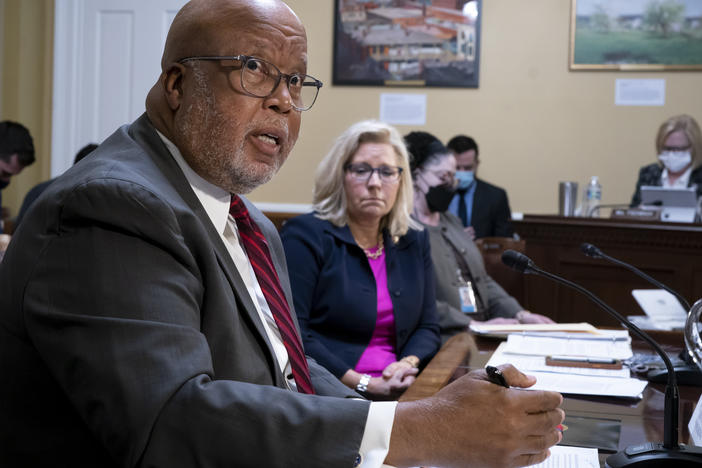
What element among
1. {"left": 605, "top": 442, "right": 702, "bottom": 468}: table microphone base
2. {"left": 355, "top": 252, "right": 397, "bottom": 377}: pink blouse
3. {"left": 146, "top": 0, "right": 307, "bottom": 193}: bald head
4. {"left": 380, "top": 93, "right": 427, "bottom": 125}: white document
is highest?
{"left": 380, "top": 93, "right": 427, "bottom": 125}: white document

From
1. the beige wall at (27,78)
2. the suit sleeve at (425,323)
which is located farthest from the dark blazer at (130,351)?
the beige wall at (27,78)

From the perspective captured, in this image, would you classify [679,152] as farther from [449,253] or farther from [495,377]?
[495,377]

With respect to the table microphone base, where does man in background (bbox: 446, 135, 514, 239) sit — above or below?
above

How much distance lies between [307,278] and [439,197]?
1054 mm

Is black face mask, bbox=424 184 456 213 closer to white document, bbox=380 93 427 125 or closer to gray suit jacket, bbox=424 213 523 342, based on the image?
gray suit jacket, bbox=424 213 523 342

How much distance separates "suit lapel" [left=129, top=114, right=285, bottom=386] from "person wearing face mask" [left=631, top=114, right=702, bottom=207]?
183 inches

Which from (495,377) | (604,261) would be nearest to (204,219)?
(495,377)

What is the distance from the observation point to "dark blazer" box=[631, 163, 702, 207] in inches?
207

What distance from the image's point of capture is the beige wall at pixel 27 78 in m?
6.16

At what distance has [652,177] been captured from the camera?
5496 millimetres

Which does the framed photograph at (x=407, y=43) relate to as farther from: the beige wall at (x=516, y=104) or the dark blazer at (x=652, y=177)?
the dark blazer at (x=652, y=177)

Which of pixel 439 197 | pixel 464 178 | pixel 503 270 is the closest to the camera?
pixel 439 197

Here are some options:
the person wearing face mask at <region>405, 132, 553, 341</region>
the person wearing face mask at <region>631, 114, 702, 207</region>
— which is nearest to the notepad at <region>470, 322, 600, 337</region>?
the person wearing face mask at <region>405, 132, 553, 341</region>

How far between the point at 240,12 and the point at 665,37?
5.35 meters
